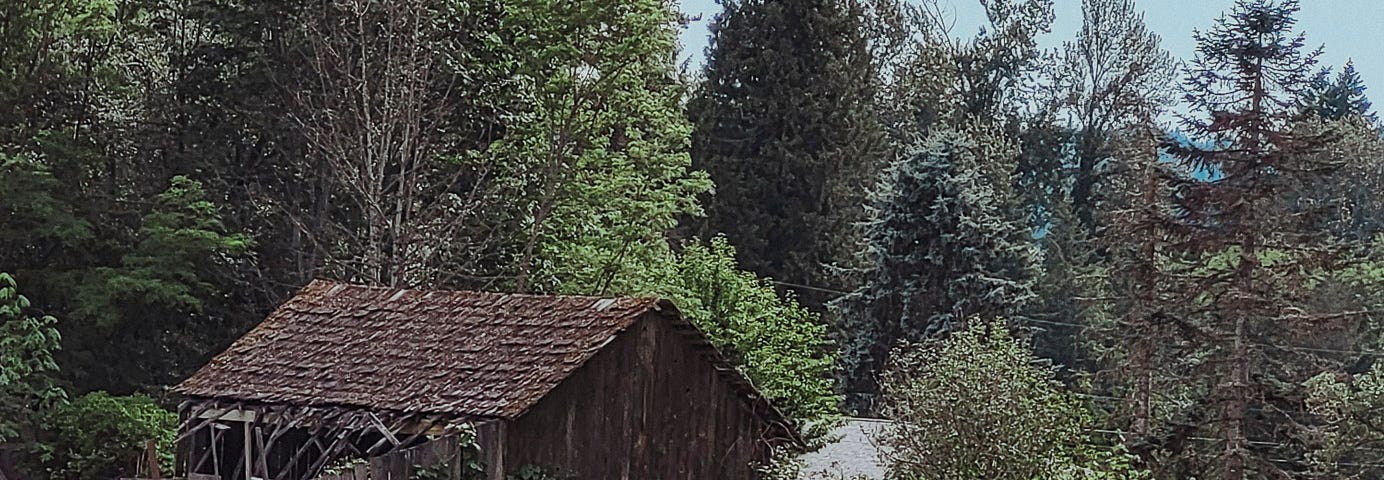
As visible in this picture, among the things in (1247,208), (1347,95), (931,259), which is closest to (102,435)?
(931,259)

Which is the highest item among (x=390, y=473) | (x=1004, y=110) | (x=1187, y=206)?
(x=1004, y=110)

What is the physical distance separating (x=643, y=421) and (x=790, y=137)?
22936 mm

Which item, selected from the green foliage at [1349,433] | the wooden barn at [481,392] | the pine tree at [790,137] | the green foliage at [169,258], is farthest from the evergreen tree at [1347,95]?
the wooden barn at [481,392]

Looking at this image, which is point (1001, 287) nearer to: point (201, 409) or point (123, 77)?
point (123, 77)

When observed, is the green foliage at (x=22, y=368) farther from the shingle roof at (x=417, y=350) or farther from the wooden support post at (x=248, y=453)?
the wooden support post at (x=248, y=453)

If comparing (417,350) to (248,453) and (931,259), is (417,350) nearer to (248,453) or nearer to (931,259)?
(248,453)

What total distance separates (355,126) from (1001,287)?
13.9 m

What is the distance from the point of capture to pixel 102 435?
22859 mm

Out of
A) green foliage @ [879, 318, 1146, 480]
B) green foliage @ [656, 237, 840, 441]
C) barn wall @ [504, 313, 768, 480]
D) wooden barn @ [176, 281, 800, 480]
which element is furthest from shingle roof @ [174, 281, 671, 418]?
green foliage @ [656, 237, 840, 441]

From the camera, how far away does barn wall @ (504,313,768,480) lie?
14.4 meters

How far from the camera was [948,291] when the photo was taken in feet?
107

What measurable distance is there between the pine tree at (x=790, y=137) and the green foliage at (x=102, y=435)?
16792mm

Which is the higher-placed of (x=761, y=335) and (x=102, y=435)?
(x=761, y=335)

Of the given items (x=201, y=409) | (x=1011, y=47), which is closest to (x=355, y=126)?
(x=201, y=409)
